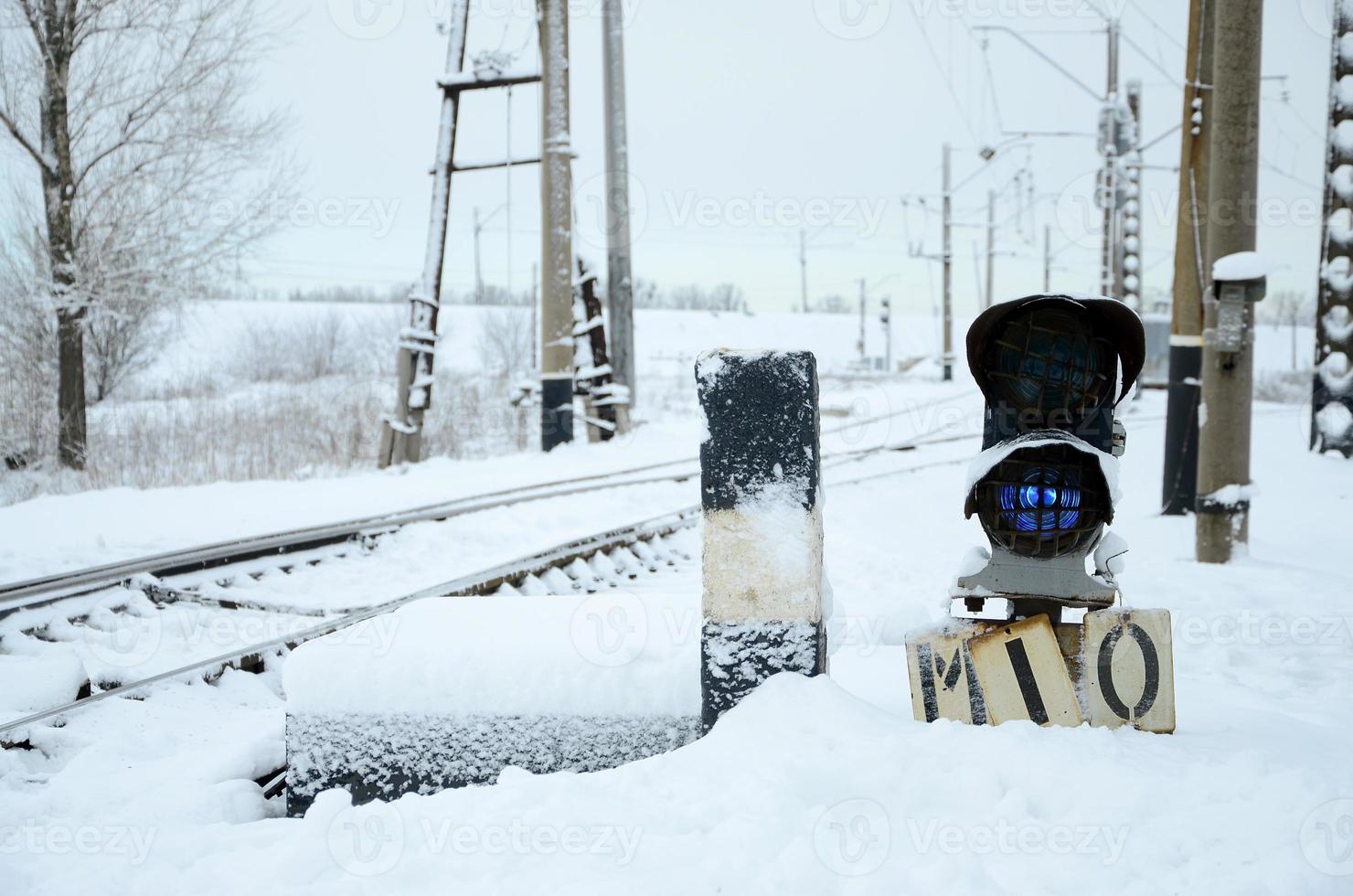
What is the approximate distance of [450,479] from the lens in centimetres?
1265

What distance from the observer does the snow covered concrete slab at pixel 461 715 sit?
3.51m

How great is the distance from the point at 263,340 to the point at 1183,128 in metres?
47.7

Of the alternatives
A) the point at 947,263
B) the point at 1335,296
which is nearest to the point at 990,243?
the point at 947,263

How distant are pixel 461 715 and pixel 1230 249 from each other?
648 centimetres

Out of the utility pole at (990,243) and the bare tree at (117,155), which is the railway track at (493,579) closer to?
the bare tree at (117,155)

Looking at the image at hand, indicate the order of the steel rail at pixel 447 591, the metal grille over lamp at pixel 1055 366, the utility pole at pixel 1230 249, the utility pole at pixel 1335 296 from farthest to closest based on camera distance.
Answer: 1. the utility pole at pixel 1335 296
2. the utility pole at pixel 1230 249
3. the steel rail at pixel 447 591
4. the metal grille over lamp at pixel 1055 366

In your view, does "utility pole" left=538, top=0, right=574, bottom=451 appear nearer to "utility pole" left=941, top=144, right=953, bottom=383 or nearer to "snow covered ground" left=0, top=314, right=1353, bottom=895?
"snow covered ground" left=0, top=314, right=1353, bottom=895

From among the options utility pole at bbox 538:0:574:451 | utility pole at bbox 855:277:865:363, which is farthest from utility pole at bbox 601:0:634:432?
utility pole at bbox 855:277:865:363

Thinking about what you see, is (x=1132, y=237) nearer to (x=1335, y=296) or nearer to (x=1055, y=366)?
(x=1335, y=296)

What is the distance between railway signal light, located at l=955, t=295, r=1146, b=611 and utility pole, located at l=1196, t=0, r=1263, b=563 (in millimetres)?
4446

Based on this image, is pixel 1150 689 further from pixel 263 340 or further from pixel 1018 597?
pixel 263 340

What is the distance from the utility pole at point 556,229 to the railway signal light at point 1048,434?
1252 centimetres

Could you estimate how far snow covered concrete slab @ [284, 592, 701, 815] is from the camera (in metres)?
3.51

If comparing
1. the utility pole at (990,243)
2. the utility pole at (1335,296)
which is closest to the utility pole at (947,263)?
the utility pole at (990,243)
